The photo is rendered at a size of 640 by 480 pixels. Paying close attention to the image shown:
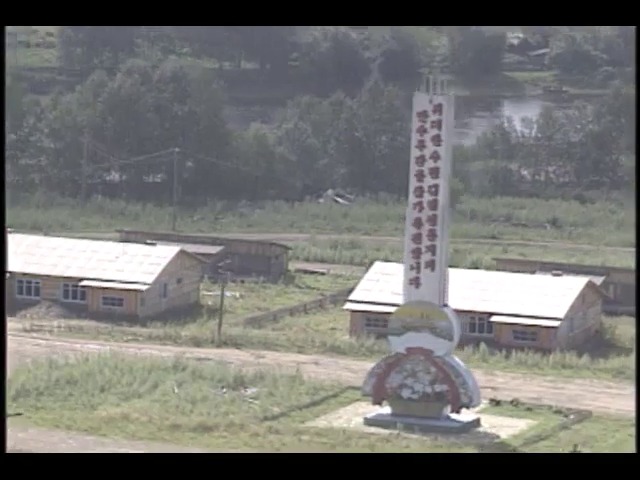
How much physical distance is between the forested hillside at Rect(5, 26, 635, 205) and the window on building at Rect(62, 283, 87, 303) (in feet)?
35.0

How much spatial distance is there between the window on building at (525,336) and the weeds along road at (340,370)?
140 centimetres

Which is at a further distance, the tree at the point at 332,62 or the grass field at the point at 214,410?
the tree at the point at 332,62

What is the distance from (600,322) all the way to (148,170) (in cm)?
1470

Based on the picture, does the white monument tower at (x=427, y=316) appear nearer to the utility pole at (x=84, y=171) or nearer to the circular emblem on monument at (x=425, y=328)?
the circular emblem on monument at (x=425, y=328)

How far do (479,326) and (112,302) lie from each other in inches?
165

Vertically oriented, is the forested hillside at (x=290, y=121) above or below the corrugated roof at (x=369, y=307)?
above

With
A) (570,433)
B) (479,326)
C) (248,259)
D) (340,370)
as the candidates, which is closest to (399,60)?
(248,259)

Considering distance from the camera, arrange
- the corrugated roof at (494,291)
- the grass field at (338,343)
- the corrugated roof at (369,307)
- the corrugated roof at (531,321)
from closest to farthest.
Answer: the grass field at (338,343) < the corrugated roof at (531,321) < the corrugated roof at (494,291) < the corrugated roof at (369,307)

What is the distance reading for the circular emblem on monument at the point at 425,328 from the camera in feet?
44.9

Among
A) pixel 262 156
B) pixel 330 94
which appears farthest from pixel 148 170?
pixel 330 94

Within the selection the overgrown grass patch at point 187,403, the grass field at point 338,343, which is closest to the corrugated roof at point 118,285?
the grass field at point 338,343

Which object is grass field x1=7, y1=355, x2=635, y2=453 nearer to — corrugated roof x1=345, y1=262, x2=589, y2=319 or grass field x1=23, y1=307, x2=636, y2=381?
grass field x1=23, y1=307, x2=636, y2=381

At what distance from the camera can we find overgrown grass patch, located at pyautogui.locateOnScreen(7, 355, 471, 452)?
13.0 meters

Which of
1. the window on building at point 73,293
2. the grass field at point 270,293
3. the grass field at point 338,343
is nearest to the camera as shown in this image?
Answer: the grass field at point 338,343
